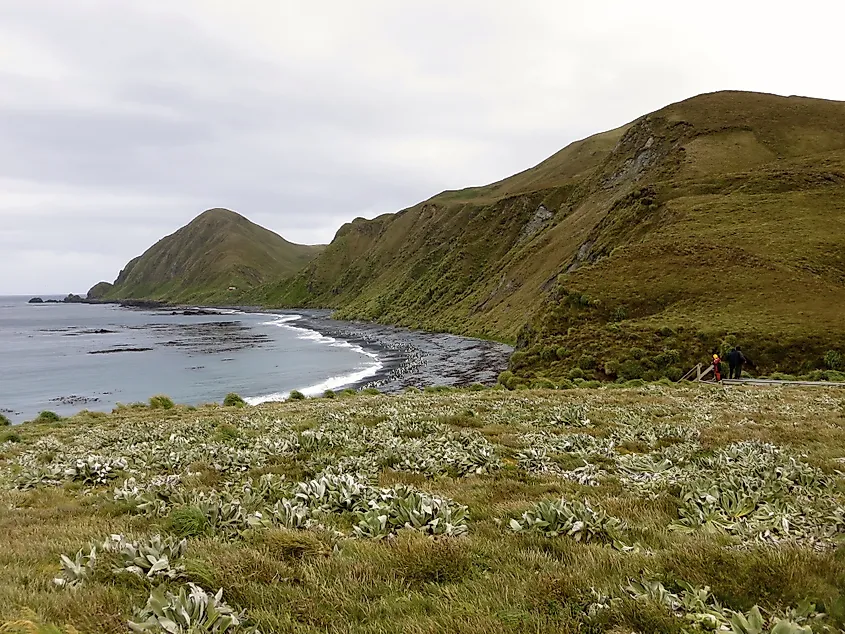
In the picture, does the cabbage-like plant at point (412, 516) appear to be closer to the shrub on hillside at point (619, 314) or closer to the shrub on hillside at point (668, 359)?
the shrub on hillside at point (668, 359)

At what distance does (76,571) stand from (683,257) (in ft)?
199

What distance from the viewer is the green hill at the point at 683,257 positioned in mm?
43562

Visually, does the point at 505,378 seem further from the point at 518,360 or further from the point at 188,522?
the point at 188,522

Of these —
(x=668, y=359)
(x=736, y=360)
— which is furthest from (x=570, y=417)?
(x=668, y=359)

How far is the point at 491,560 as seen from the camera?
5203 millimetres

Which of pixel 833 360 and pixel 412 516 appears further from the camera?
pixel 833 360

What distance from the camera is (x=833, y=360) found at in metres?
37.0

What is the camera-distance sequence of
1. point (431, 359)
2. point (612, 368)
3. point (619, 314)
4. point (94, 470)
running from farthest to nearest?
1. point (431, 359)
2. point (619, 314)
3. point (612, 368)
4. point (94, 470)

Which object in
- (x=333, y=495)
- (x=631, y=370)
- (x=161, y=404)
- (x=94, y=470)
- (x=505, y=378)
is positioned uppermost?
(x=333, y=495)

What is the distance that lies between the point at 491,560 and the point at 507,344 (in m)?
71.2

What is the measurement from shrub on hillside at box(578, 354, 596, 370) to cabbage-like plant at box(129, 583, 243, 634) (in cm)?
4315

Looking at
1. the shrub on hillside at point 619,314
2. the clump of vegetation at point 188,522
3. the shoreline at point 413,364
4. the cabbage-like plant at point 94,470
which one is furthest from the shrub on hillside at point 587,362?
the clump of vegetation at point 188,522

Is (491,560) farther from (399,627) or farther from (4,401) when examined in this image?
(4,401)

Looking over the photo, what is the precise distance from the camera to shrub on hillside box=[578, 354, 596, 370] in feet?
146
